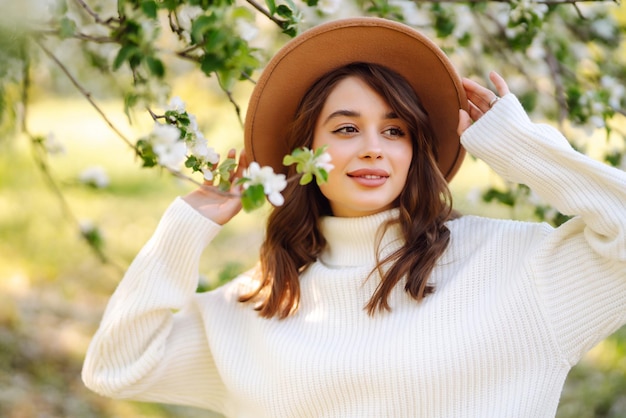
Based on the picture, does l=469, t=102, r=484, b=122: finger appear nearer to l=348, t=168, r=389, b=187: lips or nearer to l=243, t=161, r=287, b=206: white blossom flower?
l=348, t=168, r=389, b=187: lips

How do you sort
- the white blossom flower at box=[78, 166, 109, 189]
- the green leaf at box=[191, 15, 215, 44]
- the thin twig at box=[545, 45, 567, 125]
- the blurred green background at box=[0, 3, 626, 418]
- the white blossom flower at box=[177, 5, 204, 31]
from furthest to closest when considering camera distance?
the blurred green background at box=[0, 3, 626, 418]
the white blossom flower at box=[78, 166, 109, 189]
the thin twig at box=[545, 45, 567, 125]
the white blossom flower at box=[177, 5, 204, 31]
the green leaf at box=[191, 15, 215, 44]

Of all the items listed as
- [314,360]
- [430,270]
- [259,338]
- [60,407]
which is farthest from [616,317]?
[60,407]

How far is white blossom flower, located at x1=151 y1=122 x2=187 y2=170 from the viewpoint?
1523 mm

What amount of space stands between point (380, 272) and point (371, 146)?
1.02ft

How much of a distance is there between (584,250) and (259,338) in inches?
33.4

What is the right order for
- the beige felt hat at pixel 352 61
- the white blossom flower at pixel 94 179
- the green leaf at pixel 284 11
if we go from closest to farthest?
the green leaf at pixel 284 11 < the beige felt hat at pixel 352 61 < the white blossom flower at pixel 94 179

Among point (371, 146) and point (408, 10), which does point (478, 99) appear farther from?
point (408, 10)

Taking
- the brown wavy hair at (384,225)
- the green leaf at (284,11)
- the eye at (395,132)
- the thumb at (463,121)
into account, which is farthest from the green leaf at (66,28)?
the thumb at (463,121)

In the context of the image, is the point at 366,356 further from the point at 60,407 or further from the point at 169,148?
the point at 60,407

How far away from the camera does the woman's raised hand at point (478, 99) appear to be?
1941 millimetres

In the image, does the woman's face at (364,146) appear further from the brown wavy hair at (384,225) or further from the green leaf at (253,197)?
the green leaf at (253,197)

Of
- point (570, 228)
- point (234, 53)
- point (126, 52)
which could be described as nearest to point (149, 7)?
point (126, 52)

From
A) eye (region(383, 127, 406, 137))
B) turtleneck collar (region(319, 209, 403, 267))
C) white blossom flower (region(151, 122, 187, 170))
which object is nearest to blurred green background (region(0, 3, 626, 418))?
turtleneck collar (region(319, 209, 403, 267))

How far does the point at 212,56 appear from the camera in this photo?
4.78 ft
